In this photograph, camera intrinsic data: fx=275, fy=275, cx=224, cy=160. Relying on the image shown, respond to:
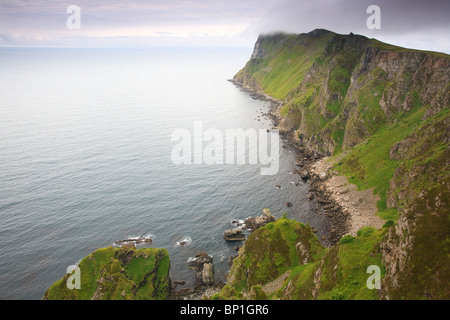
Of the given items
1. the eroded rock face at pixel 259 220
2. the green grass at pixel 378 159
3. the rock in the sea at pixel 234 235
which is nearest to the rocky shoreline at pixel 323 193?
the green grass at pixel 378 159

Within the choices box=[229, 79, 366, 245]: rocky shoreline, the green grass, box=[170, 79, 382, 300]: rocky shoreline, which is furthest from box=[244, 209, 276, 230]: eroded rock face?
the green grass

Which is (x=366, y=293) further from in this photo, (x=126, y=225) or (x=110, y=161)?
(x=110, y=161)

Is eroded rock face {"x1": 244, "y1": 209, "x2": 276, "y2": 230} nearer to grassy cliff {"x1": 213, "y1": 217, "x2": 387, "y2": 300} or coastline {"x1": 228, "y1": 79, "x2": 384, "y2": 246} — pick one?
coastline {"x1": 228, "y1": 79, "x2": 384, "y2": 246}

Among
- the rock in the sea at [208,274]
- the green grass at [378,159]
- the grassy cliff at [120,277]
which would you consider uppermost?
the green grass at [378,159]

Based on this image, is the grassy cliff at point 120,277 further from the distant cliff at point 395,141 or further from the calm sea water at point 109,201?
the distant cliff at point 395,141

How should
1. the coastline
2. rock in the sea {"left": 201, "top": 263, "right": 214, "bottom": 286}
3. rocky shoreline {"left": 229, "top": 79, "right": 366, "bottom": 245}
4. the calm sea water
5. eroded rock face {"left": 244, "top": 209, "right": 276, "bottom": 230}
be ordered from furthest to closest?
eroded rock face {"left": 244, "top": 209, "right": 276, "bottom": 230} → rocky shoreline {"left": 229, "top": 79, "right": 366, "bottom": 245} → the coastline → the calm sea water → rock in the sea {"left": 201, "top": 263, "right": 214, "bottom": 286}
